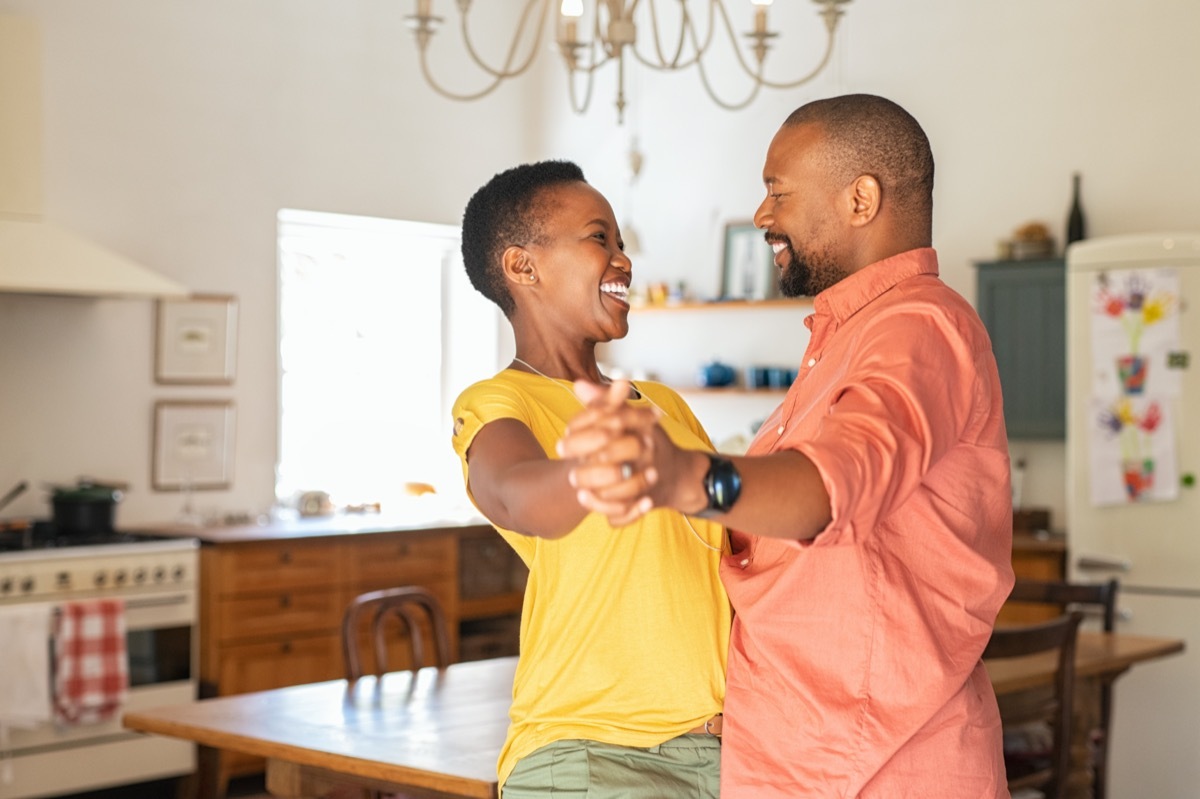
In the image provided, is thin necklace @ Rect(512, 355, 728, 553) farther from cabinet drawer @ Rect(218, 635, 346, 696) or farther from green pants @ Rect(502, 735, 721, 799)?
cabinet drawer @ Rect(218, 635, 346, 696)

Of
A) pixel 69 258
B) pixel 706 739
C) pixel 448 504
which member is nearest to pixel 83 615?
pixel 69 258

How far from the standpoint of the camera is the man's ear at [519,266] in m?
1.70

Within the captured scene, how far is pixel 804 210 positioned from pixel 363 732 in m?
1.51

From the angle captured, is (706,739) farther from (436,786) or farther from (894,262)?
(436,786)

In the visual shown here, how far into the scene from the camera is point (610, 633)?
1554 millimetres

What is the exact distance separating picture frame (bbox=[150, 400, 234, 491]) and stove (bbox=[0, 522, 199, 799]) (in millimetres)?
540

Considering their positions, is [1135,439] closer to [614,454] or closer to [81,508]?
[81,508]

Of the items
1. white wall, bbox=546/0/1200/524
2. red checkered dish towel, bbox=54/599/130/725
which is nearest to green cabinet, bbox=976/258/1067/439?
white wall, bbox=546/0/1200/524

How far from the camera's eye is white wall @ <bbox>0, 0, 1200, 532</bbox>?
17.9 ft

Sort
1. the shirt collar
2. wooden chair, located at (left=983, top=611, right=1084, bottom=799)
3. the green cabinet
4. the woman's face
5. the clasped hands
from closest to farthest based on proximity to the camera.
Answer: the clasped hands < the shirt collar < the woman's face < wooden chair, located at (left=983, top=611, right=1084, bottom=799) < the green cabinet

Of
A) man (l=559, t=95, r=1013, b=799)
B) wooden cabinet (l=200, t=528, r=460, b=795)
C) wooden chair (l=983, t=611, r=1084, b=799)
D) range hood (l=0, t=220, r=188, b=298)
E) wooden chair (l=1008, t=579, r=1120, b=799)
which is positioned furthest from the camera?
wooden cabinet (l=200, t=528, r=460, b=795)

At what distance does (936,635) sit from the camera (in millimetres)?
1384

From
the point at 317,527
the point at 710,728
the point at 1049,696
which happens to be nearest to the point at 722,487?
the point at 710,728

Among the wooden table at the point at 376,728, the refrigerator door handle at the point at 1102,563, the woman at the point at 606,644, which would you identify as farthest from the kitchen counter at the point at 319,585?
the woman at the point at 606,644
